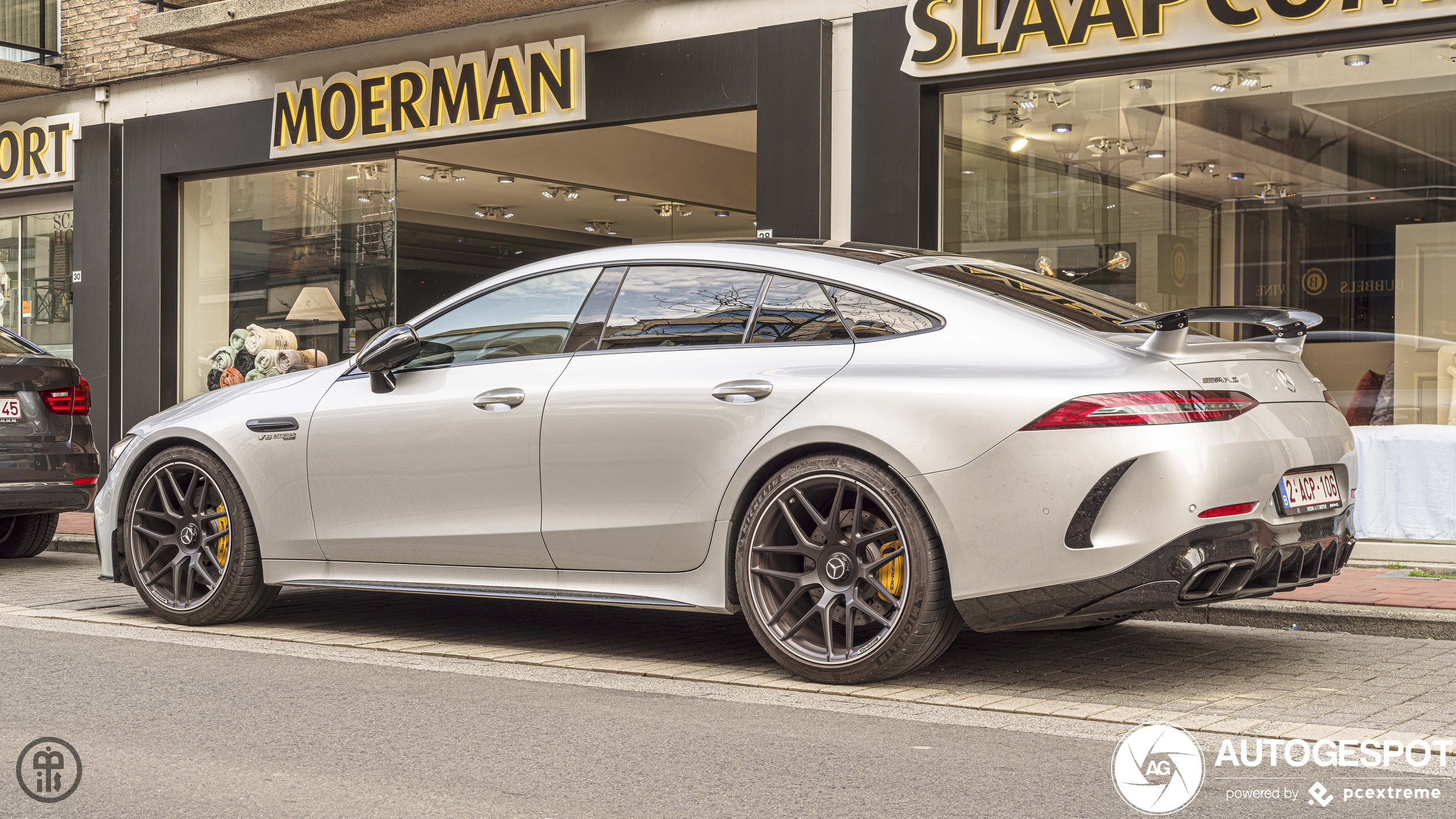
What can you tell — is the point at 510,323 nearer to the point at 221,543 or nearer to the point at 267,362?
the point at 221,543

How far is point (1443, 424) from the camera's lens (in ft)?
30.0

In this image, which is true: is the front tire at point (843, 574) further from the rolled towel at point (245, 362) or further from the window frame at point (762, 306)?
the rolled towel at point (245, 362)

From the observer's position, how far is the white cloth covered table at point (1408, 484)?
29.0 ft

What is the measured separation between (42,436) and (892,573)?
6166 mm

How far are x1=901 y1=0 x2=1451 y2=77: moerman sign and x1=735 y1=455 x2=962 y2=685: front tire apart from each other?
17.8 ft

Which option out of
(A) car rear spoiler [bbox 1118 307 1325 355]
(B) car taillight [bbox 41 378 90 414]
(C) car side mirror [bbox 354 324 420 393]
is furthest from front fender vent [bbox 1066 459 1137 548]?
(B) car taillight [bbox 41 378 90 414]

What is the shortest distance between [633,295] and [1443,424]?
5.86 metres

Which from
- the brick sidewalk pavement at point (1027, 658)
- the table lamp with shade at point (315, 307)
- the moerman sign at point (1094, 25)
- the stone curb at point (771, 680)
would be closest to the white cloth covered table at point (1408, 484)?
the moerman sign at point (1094, 25)

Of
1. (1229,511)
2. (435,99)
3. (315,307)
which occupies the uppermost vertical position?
(435,99)

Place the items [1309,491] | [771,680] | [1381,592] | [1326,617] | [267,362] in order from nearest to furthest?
[1309,491], [771,680], [1326,617], [1381,592], [267,362]

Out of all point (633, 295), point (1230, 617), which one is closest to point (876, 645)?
point (633, 295)

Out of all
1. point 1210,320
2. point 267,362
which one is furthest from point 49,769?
point 267,362

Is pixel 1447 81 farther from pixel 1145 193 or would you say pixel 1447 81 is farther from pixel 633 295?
pixel 633 295

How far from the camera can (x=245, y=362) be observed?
14547mm
